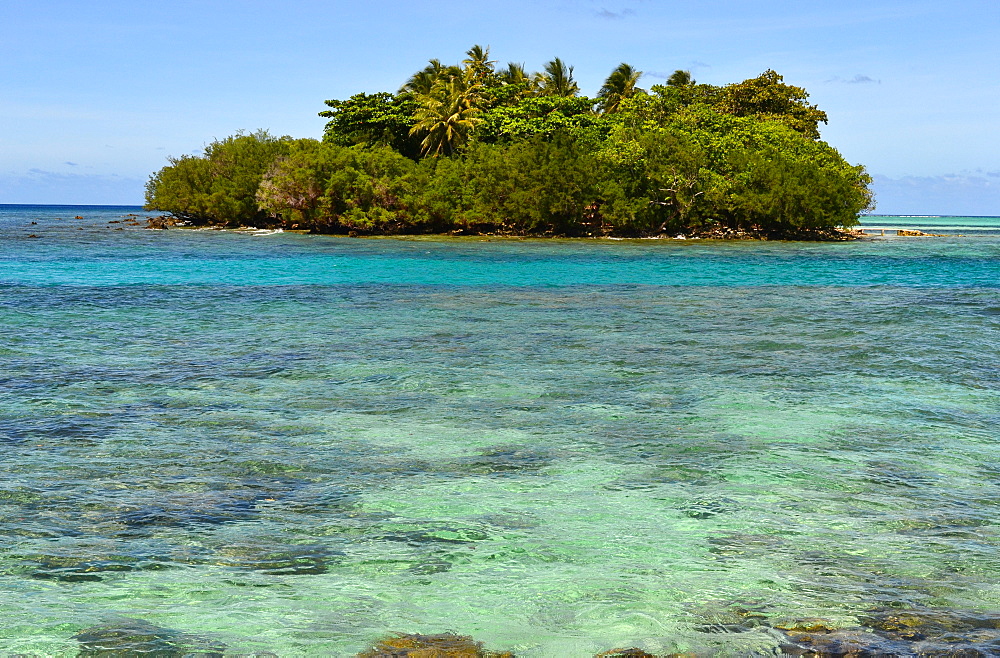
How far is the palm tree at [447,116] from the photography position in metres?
57.4

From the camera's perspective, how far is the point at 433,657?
4004 mm

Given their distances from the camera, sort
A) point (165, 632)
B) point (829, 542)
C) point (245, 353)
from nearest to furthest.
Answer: point (165, 632) → point (829, 542) → point (245, 353)

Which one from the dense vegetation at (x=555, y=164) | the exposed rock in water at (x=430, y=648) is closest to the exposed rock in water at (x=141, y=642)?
the exposed rock in water at (x=430, y=648)

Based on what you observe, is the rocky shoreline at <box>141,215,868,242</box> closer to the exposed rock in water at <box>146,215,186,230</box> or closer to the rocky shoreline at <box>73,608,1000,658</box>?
the exposed rock in water at <box>146,215,186,230</box>

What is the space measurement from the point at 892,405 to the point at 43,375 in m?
10.5

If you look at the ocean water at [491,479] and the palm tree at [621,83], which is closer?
the ocean water at [491,479]

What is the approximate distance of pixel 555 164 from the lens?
5038 cm

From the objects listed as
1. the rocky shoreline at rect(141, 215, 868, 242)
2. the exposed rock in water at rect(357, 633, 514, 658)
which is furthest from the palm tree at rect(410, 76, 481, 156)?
the exposed rock in water at rect(357, 633, 514, 658)

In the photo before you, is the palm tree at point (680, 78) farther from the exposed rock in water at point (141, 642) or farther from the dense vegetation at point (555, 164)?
the exposed rock in water at point (141, 642)

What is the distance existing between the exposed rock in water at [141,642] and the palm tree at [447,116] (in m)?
54.1

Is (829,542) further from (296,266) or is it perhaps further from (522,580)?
(296,266)

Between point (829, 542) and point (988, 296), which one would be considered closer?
point (829, 542)

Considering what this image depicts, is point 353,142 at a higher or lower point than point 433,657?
higher

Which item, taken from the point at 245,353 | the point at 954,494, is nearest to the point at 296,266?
the point at 245,353
